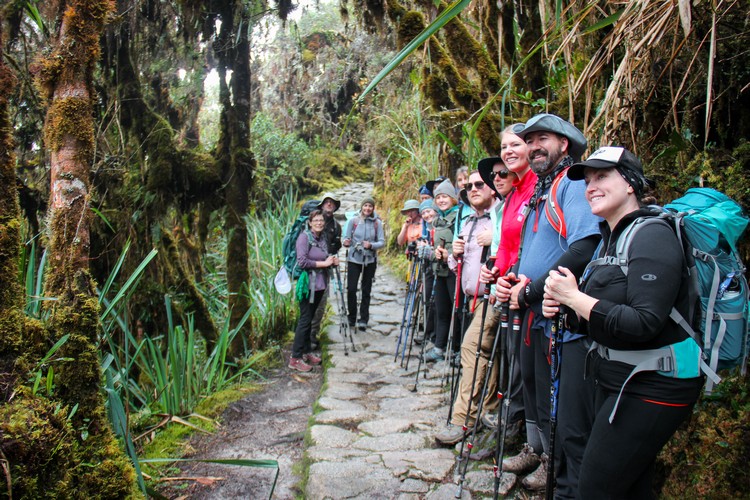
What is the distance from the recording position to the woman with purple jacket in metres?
6.31

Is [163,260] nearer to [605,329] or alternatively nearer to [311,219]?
[311,219]

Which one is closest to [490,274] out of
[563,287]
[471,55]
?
[563,287]

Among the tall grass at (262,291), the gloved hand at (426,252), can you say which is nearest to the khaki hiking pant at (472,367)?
the gloved hand at (426,252)

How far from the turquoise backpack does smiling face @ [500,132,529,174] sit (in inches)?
48.1

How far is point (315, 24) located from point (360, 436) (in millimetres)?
15619

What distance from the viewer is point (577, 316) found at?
2.21 m

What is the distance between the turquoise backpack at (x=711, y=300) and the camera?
6.11 feet

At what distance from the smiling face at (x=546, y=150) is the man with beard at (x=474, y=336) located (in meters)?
1.01

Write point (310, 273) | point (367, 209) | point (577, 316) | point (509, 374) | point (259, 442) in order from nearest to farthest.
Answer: point (577, 316), point (509, 374), point (259, 442), point (310, 273), point (367, 209)

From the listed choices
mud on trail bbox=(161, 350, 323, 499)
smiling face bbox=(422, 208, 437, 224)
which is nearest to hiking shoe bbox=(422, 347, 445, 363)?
mud on trail bbox=(161, 350, 323, 499)

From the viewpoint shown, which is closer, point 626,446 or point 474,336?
point 626,446

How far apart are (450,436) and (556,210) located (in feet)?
6.37

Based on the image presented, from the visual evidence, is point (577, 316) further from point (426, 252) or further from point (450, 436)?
point (426, 252)

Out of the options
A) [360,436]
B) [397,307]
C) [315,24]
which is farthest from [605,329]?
[315,24]
